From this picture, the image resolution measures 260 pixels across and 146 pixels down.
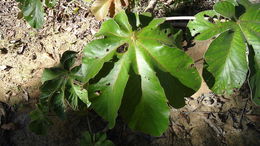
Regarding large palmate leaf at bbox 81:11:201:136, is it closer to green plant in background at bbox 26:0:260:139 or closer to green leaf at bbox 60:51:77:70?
green plant in background at bbox 26:0:260:139

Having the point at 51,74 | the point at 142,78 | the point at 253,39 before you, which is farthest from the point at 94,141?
the point at 253,39

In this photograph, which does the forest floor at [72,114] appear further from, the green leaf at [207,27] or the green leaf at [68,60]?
the green leaf at [207,27]

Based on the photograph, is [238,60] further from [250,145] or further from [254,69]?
[250,145]

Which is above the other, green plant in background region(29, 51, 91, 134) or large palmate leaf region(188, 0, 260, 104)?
green plant in background region(29, 51, 91, 134)

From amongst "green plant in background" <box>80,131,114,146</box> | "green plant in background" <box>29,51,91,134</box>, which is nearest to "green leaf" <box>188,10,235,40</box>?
"green plant in background" <box>29,51,91,134</box>

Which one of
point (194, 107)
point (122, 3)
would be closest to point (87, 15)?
point (122, 3)

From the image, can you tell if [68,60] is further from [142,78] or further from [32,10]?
[142,78]
